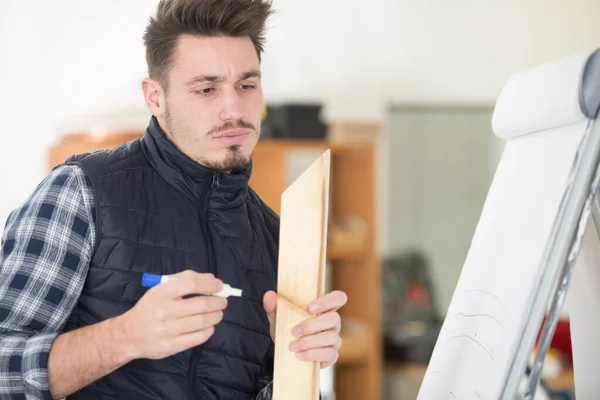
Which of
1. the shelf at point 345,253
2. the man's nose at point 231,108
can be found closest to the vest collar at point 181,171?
the man's nose at point 231,108

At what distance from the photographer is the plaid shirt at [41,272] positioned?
1.18 m

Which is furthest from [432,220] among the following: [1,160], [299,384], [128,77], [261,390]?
[299,384]

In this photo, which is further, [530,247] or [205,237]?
[205,237]

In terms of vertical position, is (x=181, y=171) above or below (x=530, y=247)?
above

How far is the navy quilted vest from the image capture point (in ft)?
4.35

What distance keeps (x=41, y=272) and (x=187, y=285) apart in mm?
355

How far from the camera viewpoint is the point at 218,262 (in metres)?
1.43

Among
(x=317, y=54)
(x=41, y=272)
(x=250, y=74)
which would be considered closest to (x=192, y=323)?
(x=41, y=272)

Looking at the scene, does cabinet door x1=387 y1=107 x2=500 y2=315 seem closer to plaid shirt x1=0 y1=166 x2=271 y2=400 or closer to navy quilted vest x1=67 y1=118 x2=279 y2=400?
navy quilted vest x1=67 y1=118 x2=279 y2=400

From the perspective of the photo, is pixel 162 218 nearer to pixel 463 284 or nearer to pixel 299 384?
pixel 299 384

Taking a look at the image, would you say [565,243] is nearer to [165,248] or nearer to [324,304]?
[324,304]

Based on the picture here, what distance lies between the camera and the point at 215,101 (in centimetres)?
142

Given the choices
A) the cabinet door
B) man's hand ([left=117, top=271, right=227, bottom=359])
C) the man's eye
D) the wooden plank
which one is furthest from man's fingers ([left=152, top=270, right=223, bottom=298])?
the cabinet door

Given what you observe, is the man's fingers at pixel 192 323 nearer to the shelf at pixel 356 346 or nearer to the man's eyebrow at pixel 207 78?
the man's eyebrow at pixel 207 78
